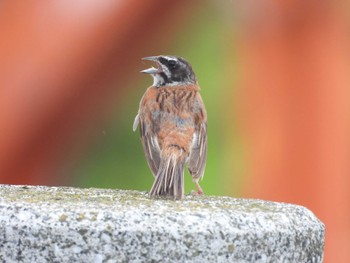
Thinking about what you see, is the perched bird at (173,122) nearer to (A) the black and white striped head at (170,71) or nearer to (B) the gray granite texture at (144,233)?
(A) the black and white striped head at (170,71)

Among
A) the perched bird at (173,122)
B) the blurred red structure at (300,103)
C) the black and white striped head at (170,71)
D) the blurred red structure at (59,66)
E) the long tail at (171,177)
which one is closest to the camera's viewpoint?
the long tail at (171,177)

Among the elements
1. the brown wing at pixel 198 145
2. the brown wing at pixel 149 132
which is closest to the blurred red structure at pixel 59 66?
the brown wing at pixel 149 132

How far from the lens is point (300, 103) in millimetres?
6805

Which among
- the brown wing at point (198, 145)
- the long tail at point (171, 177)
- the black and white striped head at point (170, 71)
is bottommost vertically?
the long tail at point (171, 177)

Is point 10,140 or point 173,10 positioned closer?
point 10,140

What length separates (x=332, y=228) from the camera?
21.3ft

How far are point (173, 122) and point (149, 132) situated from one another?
0.42ft

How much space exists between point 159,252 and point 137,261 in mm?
69

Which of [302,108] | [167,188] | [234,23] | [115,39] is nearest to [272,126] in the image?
[302,108]

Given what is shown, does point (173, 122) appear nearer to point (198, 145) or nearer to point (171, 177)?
point (198, 145)

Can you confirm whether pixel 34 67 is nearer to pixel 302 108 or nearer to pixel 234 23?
pixel 234 23

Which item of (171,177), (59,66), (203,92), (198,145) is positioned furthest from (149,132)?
(59,66)

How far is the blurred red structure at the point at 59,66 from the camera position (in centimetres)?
618

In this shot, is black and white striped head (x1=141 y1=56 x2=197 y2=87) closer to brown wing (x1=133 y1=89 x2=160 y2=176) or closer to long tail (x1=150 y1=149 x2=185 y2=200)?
brown wing (x1=133 y1=89 x2=160 y2=176)
